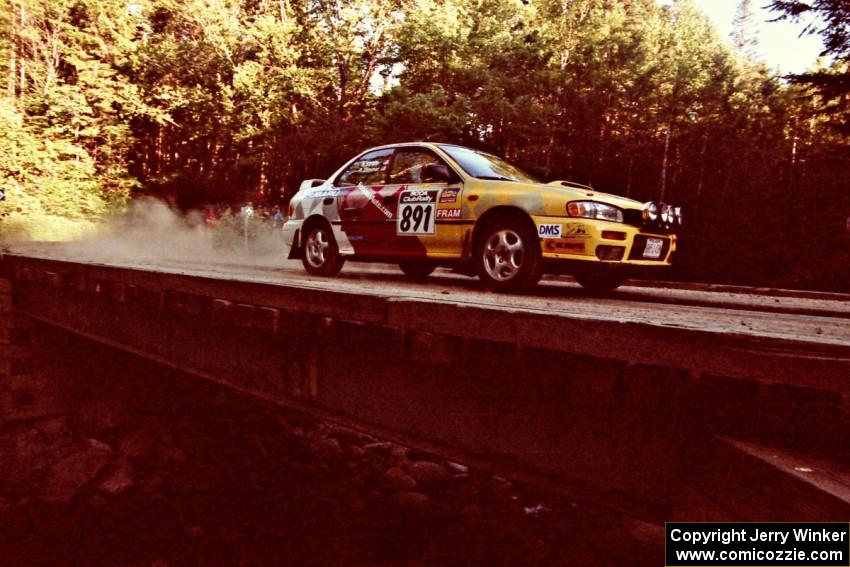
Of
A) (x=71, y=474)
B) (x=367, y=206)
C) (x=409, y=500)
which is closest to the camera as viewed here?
(x=367, y=206)

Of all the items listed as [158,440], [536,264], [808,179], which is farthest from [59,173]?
[808,179]

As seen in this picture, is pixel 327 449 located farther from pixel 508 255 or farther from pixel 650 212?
pixel 650 212

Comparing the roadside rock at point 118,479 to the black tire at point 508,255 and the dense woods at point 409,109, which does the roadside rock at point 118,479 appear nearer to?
the black tire at point 508,255

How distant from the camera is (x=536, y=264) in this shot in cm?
553

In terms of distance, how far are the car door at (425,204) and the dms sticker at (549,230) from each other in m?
0.91

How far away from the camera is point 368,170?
289 inches

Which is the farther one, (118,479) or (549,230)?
(118,479)

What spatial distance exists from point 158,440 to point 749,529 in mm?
9007

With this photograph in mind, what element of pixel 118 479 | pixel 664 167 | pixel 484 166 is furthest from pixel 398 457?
pixel 664 167

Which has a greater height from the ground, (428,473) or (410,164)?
(410,164)

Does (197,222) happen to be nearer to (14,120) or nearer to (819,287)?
(14,120)

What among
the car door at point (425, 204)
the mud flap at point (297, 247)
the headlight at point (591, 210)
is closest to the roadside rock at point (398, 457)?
the mud flap at point (297, 247)

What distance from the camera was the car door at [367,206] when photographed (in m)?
6.87

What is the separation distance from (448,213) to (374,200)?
1.13 m
